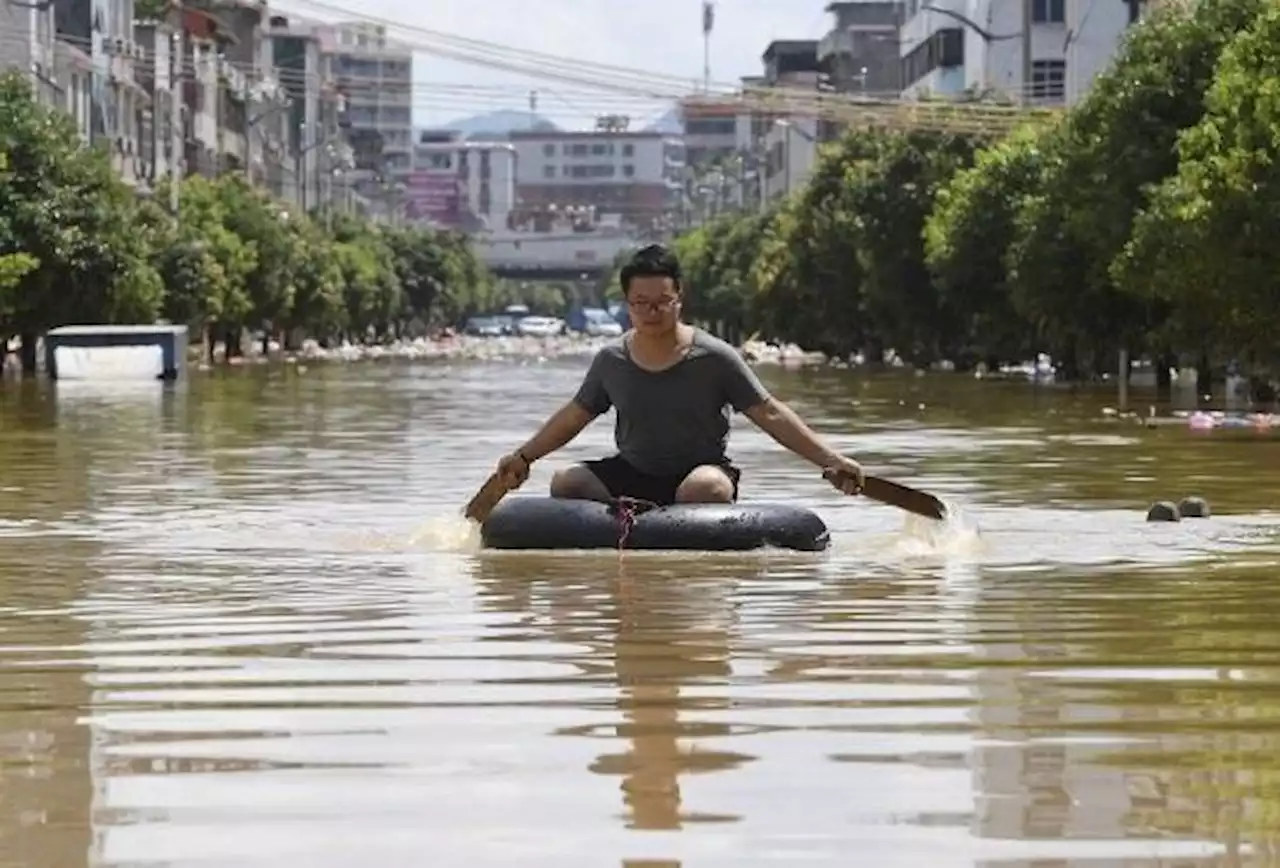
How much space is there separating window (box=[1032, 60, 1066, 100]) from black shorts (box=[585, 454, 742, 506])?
9991 centimetres

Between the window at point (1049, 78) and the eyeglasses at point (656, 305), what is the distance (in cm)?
10075

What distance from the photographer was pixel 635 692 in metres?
11.1

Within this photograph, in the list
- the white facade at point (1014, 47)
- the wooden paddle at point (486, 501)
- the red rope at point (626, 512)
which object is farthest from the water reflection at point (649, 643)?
the white facade at point (1014, 47)

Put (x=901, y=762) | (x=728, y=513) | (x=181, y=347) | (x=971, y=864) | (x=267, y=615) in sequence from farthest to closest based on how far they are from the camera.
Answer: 1. (x=181, y=347)
2. (x=728, y=513)
3. (x=267, y=615)
4. (x=901, y=762)
5. (x=971, y=864)

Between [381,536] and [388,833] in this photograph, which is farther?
[381,536]

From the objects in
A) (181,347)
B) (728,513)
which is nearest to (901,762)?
(728,513)

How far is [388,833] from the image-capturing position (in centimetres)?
824

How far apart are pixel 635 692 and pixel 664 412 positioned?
6.32 meters

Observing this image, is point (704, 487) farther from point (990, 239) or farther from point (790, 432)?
point (990, 239)

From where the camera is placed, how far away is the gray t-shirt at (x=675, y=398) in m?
17.2

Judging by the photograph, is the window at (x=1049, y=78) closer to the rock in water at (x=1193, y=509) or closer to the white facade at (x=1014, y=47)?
the white facade at (x=1014, y=47)

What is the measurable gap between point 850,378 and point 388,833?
242ft

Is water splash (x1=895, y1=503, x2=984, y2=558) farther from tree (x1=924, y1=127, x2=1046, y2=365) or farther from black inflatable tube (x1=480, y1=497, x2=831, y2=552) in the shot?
tree (x1=924, y1=127, x2=1046, y2=365)

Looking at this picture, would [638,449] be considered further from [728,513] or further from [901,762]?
[901,762]
